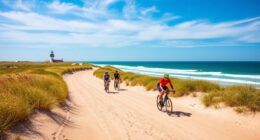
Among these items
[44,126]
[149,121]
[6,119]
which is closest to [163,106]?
[149,121]

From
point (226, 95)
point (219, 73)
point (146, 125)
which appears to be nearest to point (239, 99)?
point (226, 95)

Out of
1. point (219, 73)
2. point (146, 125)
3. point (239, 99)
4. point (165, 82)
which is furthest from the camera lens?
point (219, 73)

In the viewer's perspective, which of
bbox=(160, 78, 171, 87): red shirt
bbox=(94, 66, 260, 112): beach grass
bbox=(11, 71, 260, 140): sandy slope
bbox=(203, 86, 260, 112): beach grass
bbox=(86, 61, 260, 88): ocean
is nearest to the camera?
bbox=(11, 71, 260, 140): sandy slope

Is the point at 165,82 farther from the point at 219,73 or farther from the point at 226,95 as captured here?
the point at 219,73

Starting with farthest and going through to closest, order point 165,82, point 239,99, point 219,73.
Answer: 1. point 219,73
2. point 165,82
3. point 239,99

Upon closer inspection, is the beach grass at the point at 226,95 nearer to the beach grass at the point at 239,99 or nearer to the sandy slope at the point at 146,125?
the beach grass at the point at 239,99

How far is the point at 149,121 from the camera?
374 inches

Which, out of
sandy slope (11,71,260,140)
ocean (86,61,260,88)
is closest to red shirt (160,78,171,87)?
sandy slope (11,71,260,140)

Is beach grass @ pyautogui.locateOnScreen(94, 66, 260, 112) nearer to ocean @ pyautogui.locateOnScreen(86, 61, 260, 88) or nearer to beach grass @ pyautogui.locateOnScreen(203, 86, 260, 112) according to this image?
beach grass @ pyautogui.locateOnScreen(203, 86, 260, 112)

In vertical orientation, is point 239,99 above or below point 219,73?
above

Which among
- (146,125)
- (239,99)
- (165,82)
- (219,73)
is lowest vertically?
(219,73)

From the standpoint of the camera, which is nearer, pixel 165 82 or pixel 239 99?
pixel 239 99

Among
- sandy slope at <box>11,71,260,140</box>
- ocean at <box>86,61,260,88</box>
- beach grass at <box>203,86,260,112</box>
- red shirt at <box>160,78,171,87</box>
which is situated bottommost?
ocean at <box>86,61,260,88</box>

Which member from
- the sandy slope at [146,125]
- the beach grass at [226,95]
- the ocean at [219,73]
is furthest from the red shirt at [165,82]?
the ocean at [219,73]
